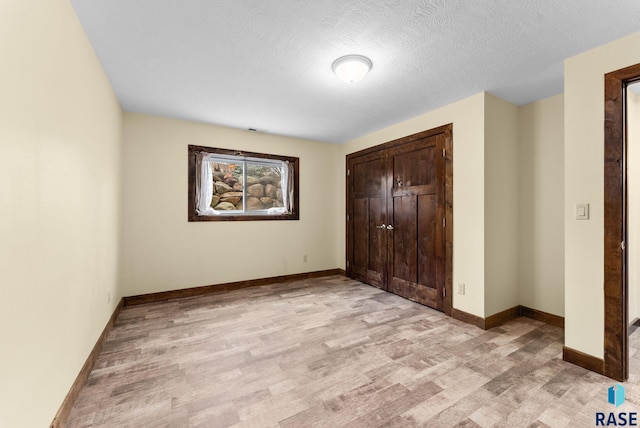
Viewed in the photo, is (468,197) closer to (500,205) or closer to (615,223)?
(500,205)

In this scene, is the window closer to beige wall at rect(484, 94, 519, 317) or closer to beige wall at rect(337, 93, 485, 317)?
beige wall at rect(337, 93, 485, 317)

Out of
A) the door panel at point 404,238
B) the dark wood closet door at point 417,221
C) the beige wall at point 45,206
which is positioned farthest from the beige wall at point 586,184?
the beige wall at point 45,206

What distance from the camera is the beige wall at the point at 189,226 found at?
3404mm

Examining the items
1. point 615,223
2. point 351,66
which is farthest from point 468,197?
point 351,66

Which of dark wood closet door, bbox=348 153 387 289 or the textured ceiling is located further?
dark wood closet door, bbox=348 153 387 289

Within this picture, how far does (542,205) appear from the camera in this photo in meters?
2.93

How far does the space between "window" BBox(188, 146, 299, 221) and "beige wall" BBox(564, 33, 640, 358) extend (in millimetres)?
3434

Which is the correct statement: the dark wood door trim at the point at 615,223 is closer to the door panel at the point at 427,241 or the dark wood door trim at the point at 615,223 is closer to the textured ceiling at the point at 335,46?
the textured ceiling at the point at 335,46

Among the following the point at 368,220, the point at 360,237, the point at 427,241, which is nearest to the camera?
the point at 427,241

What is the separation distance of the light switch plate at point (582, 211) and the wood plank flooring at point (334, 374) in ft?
3.71

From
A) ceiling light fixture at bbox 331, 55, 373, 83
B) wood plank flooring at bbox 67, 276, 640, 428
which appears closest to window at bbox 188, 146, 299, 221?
wood plank flooring at bbox 67, 276, 640, 428

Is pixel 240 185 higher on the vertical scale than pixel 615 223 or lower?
higher

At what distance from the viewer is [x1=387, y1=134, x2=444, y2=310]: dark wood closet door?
3.19 metres

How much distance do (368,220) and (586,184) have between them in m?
2.64
